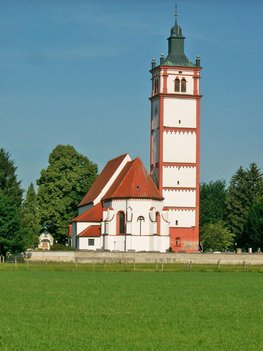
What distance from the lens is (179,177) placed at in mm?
89625

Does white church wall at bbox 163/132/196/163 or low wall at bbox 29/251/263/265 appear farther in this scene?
white church wall at bbox 163/132/196/163

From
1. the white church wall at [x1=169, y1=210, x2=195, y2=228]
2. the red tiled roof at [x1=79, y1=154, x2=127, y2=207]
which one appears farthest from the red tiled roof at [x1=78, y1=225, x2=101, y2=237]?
the white church wall at [x1=169, y1=210, x2=195, y2=228]

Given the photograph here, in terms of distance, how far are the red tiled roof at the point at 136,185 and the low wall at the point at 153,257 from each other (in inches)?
329

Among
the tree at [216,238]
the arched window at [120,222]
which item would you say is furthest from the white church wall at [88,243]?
the tree at [216,238]

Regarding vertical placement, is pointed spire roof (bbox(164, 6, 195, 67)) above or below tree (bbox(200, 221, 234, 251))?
above

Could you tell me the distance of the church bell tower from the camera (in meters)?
89.4

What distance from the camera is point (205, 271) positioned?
210ft

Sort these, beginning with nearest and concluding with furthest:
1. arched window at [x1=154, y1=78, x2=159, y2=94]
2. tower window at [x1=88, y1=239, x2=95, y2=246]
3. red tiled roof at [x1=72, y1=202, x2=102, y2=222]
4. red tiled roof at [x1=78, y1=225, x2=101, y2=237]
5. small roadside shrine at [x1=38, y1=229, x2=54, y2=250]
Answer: tower window at [x1=88, y1=239, x2=95, y2=246] → red tiled roof at [x1=78, y1=225, x2=101, y2=237] → arched window at [x1=154, y1=78, x2=159, y2=94] → red tiled roof at [x1=72, y1=202, x2=102, y2=222] → small roadside shrine at [x1=38, y1=229, x2=54, y2=250]

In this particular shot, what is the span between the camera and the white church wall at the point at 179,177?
89.4 metres

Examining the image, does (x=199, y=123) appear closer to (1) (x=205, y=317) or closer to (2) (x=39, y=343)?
(1) (x=205, y=317)

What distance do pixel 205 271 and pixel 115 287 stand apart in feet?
79.8

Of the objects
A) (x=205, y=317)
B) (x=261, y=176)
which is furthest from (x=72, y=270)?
(x=261, y=176)

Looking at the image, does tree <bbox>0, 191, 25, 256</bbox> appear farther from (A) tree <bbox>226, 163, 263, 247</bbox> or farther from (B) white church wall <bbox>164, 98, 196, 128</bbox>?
(A) tree <bbox>226, 163, 263, 247</bbox>

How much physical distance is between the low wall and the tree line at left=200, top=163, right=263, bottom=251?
640 inches
